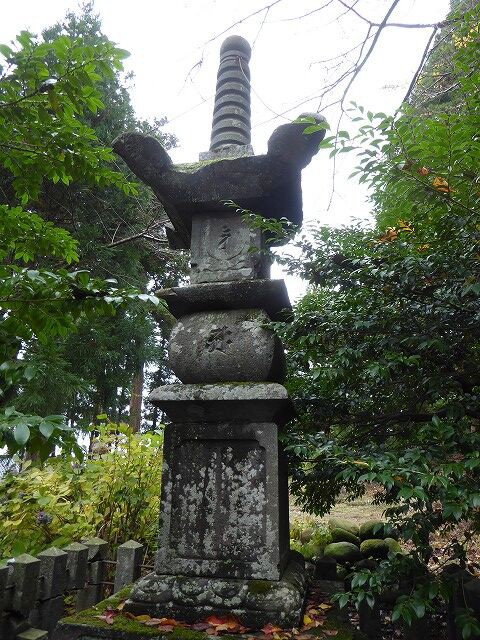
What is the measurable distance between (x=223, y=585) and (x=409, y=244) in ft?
7.07

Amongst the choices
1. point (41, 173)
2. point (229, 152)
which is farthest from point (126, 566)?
point (229, 152)

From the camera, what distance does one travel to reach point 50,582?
2.66m

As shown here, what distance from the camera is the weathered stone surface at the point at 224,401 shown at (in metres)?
2.61

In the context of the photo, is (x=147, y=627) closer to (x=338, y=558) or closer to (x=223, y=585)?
(x=223, y=585)

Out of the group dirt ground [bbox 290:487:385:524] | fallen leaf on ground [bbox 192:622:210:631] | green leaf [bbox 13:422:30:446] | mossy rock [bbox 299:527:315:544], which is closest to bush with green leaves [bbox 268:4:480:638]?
fallen leaf on ground [bbox 192:622:210:631]

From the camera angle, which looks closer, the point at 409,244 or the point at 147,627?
the point at 147,627

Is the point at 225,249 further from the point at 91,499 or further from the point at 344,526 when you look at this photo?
the point at 344,526

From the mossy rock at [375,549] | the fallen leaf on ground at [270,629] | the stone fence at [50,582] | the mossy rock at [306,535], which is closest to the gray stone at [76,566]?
the stone fence at [50,582]

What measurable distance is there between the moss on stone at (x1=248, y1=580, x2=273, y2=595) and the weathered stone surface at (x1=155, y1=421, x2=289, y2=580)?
0.11ft

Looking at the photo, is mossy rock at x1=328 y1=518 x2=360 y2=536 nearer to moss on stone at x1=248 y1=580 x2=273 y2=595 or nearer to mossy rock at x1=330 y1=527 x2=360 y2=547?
mossy rock at x1=330 y1=527 x2=360 y2=547

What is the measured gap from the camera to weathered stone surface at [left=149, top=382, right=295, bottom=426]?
8.55ft

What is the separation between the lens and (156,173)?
326 centimetres

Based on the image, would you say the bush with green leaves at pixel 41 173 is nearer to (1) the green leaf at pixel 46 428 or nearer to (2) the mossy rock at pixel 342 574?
(1) the green leaf at pixel 46 428

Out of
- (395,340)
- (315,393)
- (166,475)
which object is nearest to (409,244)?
(395,340)
